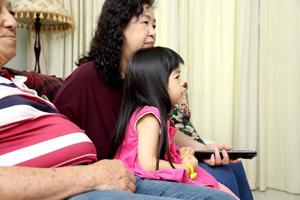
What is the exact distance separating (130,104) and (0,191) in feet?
2.18

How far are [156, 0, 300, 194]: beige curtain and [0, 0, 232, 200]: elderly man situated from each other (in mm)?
1653

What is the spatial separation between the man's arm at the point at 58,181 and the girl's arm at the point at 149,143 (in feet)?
0.82

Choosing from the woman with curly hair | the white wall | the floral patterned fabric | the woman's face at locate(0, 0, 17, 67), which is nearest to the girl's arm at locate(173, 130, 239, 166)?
the woman with curly hair

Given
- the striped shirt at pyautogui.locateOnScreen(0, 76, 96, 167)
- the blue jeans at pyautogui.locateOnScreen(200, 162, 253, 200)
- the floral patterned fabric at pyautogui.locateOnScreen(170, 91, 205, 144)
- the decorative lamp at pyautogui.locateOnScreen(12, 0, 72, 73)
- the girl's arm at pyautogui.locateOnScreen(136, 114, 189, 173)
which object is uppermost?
the decorative lamp at pyautogui.locateOnScreen(12, 0, 72, 73)

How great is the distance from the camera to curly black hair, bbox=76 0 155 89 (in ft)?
4.58

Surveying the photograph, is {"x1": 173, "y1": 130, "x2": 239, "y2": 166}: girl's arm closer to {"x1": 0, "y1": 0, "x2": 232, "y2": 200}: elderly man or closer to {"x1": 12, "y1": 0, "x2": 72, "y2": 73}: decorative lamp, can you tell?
{"x1": 0, "y1": 0, "x2": 232, "y2": 200}: elderly man

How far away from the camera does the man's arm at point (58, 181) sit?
77 cm

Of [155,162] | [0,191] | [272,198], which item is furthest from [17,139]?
[272,198]

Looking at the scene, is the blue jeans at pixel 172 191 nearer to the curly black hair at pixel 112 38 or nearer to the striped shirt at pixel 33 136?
the striped shirt at pixel 33 136

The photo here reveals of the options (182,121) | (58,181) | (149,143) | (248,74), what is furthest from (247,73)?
(58,181)

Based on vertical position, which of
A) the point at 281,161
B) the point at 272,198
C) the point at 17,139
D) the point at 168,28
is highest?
the point at 168,28

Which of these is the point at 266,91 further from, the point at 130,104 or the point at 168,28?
the point at 130,104

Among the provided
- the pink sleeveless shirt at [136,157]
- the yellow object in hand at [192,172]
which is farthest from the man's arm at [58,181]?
the yellow object in hand at [192,172]

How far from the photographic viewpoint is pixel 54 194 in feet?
2.65
